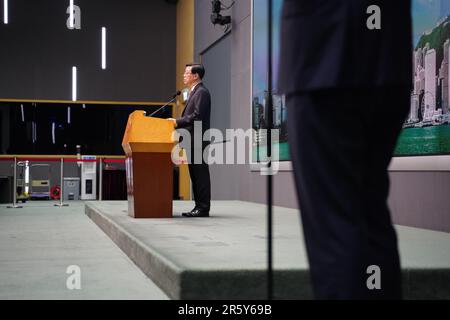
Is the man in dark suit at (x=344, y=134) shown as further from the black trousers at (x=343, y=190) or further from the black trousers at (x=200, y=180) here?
the black trousers at (x=200, y=180)

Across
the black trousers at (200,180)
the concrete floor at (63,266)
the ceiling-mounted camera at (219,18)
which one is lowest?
the concrete floor at (63,266)

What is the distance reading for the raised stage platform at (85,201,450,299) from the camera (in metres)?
2.18

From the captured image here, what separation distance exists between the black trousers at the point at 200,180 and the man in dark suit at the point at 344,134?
377 centimetres

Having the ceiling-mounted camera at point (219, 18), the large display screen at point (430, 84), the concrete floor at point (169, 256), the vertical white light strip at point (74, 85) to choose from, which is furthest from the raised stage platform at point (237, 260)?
the vertical white light strip at point (74, 85)

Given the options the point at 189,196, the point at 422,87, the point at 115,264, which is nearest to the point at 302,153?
the point at 115,264

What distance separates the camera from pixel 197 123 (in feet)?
15.6

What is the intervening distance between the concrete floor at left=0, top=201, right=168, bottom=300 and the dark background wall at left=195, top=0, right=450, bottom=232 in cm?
180

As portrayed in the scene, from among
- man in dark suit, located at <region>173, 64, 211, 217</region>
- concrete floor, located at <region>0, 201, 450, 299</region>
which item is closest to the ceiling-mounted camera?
man in dark suit, located at <region>173, 64, 211, 217</region>

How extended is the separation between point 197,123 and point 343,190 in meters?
3.83

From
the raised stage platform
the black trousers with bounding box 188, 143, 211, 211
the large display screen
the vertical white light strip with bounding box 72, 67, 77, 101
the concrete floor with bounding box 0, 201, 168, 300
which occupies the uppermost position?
the vertical white light strip with bounding box 72, 67, 77, 101

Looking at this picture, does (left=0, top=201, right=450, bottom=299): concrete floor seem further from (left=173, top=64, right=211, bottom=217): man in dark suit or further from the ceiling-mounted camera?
the ceiling-mounted camera

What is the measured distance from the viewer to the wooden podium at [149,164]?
450cm

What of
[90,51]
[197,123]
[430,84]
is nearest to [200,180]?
[197,123]

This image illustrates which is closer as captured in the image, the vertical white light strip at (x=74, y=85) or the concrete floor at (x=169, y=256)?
the concrete floor at (x=169, y=256)
